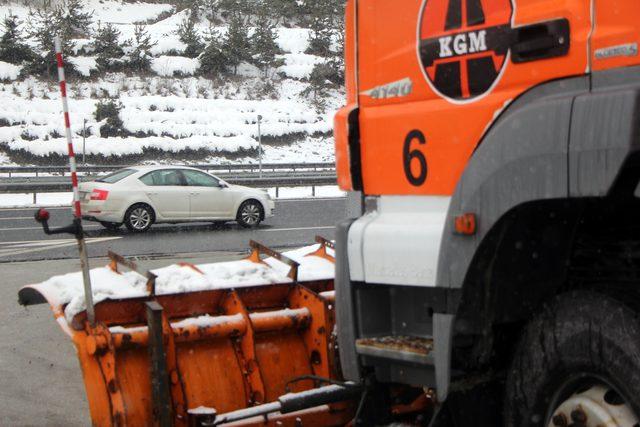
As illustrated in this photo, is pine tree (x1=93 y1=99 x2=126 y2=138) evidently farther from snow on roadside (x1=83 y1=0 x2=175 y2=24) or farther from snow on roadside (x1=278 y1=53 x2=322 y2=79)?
snow on roadside (x1=83 y1=0 x2=175 y2=24)

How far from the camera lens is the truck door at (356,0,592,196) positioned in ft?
8.56

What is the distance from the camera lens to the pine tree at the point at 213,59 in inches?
1793

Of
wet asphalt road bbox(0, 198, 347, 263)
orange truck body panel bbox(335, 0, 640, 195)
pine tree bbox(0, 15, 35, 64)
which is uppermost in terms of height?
pine tree bbox(0, 15, 35, 64)

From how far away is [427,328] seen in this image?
3.14 m

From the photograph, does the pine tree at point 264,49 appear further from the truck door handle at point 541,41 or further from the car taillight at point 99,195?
the truck door handle at point 541,41

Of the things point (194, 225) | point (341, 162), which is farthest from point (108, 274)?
point (194, 225)

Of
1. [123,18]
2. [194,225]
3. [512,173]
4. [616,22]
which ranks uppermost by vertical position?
[123,18]

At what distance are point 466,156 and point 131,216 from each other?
15.9 m

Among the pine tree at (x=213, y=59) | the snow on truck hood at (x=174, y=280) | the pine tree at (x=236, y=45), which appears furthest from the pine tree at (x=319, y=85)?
the snow on truck hood at (x=174, y=280)

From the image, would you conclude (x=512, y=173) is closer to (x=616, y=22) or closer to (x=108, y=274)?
(x=616, y=22)

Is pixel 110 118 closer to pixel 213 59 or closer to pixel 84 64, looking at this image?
pixel 84 64

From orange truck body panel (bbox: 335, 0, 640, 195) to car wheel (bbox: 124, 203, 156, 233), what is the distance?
15179 millimetres

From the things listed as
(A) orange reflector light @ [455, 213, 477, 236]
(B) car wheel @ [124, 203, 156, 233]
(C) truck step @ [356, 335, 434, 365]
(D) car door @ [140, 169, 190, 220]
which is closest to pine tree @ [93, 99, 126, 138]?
(D) car door @ [140, 169, 190, 220]

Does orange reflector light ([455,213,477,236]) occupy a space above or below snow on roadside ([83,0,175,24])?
below
